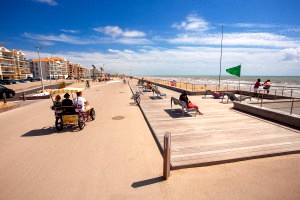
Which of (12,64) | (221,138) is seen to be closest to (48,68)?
(12,64)

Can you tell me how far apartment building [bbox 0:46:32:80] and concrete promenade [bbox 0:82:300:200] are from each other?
98.0 m

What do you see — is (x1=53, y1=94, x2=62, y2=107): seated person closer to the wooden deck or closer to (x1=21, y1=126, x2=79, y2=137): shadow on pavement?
(x1=21, y1=126, x2=79, y2=137): shadow on pavement

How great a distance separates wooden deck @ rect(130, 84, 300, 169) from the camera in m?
4.50

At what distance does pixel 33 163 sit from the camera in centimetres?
461

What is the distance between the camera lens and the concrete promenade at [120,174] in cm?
334

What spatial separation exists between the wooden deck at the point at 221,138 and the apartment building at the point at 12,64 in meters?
99.7

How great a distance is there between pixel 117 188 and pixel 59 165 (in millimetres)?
2002

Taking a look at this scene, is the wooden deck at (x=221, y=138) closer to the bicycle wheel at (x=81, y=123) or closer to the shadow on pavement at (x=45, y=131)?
the bicycle wheel at (x=81, y=123)

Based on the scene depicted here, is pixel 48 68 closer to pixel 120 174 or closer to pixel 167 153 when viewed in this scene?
pixel 120 174

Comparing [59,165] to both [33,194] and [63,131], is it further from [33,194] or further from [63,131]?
[63,131]

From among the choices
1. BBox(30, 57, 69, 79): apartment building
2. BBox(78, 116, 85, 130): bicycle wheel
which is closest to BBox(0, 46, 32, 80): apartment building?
BBox(30, 57, 69, 79): apartment building

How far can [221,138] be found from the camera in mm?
5668

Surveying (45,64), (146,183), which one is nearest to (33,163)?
(146,183)

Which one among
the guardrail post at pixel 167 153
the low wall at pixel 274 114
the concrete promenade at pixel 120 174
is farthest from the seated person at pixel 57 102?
the low wall at pixel 274 114
